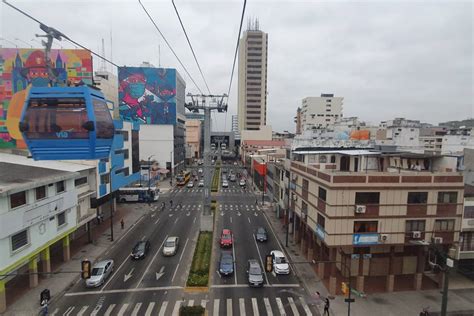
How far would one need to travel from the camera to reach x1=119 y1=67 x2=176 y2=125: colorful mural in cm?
10388

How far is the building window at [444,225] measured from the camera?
26.2 meters

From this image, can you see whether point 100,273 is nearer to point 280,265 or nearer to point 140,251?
point 140,251

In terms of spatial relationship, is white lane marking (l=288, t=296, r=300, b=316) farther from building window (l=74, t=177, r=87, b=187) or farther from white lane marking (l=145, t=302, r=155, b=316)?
building window (l=74, t=177, r=87, b=187)

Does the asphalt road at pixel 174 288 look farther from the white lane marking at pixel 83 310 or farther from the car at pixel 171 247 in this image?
the car at pixel 171 247

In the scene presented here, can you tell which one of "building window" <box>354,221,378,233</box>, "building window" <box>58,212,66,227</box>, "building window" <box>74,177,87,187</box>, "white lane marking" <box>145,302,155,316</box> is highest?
"building window" <box>74,177,87,187</box>

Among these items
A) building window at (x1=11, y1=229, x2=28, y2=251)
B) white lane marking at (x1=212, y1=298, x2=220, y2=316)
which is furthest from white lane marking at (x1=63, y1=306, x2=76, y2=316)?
white lane marking at (x1=212, y1=298, x2=220, y2=316)

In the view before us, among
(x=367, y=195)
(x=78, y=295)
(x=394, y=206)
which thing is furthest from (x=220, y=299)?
(x=394, y=206)

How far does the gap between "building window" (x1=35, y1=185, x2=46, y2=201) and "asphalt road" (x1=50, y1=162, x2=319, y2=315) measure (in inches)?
344

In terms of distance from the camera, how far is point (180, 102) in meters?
114

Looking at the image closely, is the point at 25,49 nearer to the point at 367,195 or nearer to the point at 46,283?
the point at 46,283

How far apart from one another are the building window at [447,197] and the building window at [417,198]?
143 cm

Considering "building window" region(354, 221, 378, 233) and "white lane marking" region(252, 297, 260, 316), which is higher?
"building window" region(354, 221, 378, 233)

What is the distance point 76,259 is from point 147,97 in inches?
3176

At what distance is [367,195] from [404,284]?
1072cm
